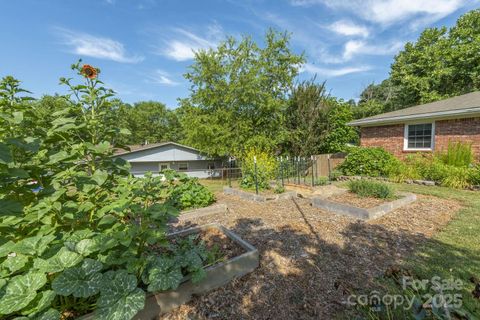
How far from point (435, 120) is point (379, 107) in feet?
67.7

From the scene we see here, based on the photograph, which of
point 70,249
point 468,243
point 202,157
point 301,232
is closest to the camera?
point 70,249

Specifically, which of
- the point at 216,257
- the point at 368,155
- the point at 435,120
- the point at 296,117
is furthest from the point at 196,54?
the point at 216,257

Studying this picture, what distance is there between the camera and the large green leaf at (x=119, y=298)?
1.43 meters

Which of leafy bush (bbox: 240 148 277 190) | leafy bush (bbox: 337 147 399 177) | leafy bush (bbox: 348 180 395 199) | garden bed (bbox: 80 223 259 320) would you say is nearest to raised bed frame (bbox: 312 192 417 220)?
leafy bush (bbox: 348 180 395 199)

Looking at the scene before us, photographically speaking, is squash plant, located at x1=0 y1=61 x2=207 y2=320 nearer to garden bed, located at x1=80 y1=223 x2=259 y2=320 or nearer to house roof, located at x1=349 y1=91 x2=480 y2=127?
garden bed, located at x1=80 y1=223 x2=259 y2=320

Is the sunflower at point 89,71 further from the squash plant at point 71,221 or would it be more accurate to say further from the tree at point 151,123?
the tree at point 151,123

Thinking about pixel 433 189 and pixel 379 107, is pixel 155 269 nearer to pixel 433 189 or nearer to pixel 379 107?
pixel 433 189

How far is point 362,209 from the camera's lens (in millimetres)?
4578

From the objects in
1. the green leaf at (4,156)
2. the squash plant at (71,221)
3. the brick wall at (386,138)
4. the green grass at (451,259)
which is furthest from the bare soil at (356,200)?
the brick wall at (386,138)

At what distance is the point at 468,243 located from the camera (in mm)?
3342

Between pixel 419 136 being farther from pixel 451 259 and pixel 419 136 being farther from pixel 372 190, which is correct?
pixel 451 259

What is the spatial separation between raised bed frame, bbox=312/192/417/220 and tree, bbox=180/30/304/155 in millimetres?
8115

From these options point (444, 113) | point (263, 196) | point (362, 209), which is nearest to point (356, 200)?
point (362, 209)

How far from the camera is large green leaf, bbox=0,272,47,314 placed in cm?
123
